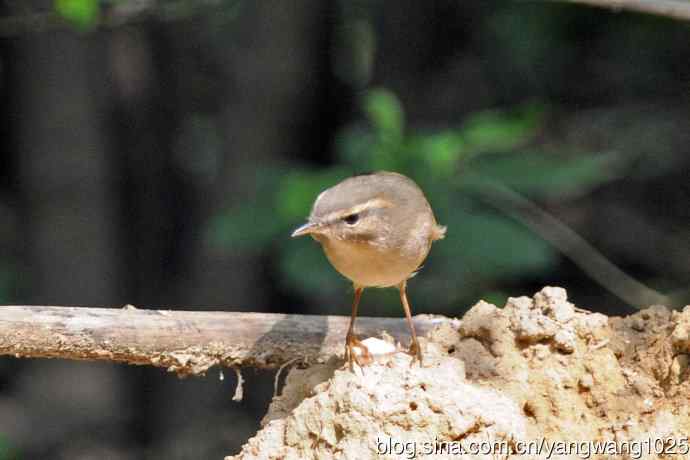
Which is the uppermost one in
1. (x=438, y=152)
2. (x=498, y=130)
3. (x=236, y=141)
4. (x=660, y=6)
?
(x=660, y=6)

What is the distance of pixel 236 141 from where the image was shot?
916 cm

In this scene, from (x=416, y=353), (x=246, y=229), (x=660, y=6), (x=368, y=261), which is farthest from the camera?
(x=246, y=229)

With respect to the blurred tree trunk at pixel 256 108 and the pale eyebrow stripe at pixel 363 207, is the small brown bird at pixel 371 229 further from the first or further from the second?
the blurred tree trunk at pixel 256 108

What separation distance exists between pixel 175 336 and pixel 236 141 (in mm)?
5018

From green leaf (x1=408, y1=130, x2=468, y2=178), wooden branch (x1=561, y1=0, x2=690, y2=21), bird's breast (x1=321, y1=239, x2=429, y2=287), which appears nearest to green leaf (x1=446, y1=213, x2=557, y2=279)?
green leaf (x1=408, y1=130, x2=468, y2=178)

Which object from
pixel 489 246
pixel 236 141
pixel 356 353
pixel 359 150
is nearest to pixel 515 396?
pixel 356 353

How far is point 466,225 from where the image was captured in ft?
20.7

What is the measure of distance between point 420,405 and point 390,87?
6.77 m

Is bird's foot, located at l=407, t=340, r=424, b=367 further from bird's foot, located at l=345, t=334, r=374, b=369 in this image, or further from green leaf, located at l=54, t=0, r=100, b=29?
green leaf, located at l=54, t=0, r=100, b=29

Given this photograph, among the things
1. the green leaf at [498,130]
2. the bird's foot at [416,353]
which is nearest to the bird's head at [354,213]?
the bird's foot at [416,353]

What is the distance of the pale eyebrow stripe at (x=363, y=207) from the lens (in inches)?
159

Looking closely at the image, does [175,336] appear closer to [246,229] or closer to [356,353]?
[356,353]

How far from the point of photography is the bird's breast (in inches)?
165

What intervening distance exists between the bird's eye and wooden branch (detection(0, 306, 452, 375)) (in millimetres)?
553
